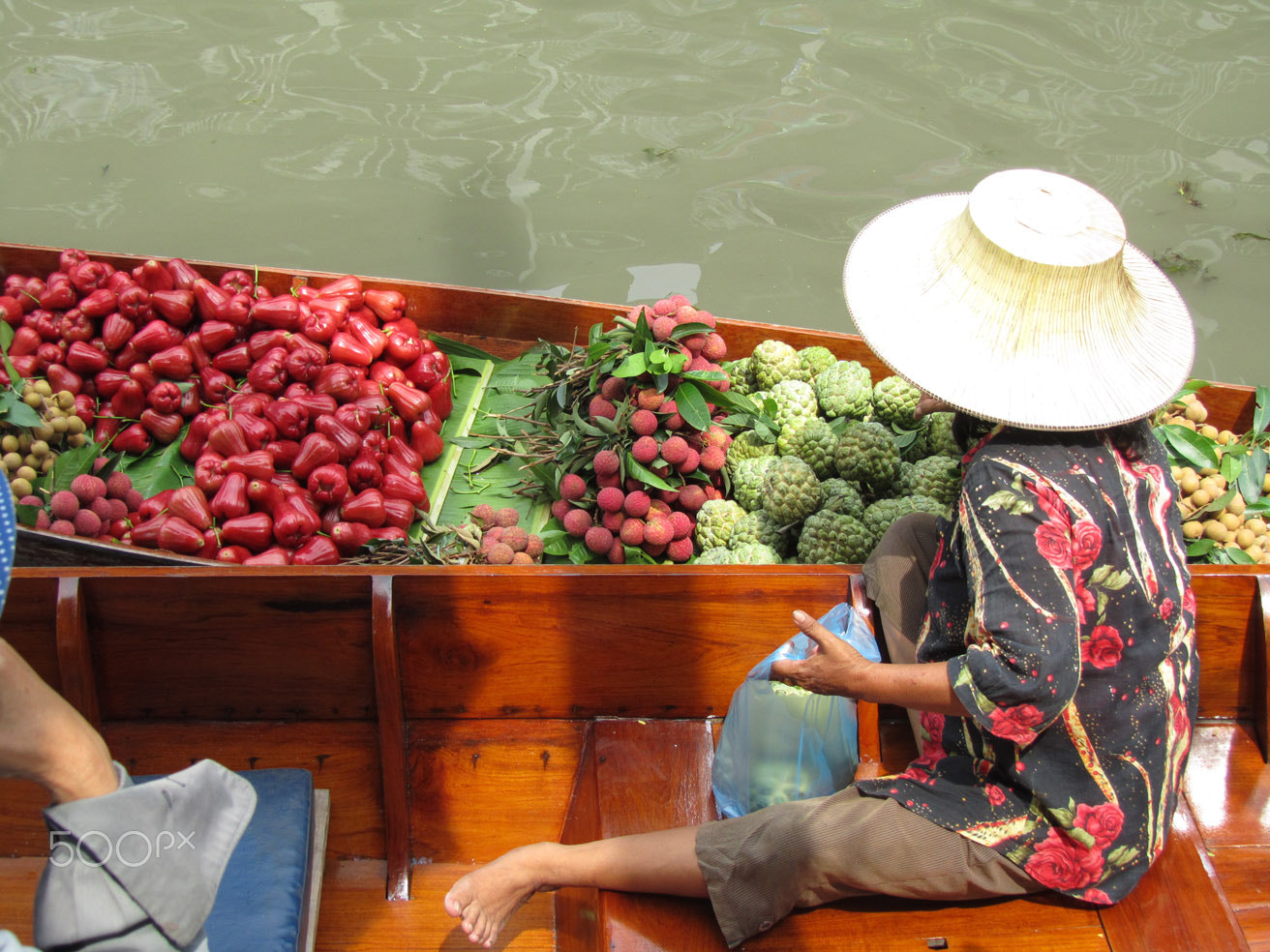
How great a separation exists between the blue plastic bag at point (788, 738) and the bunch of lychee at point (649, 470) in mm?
852

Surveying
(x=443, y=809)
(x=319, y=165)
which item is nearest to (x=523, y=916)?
(x=443, y=809)

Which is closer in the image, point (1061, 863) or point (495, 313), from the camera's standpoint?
point (1061, 863)

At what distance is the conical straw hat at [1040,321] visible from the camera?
155 centimetres

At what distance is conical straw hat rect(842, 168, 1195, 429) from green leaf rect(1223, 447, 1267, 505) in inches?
54.6

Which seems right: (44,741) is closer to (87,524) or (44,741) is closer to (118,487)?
(87,524)

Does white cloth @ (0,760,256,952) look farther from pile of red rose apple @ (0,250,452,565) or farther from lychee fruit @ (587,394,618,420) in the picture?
lychee fruit @ (587,394,618,420)

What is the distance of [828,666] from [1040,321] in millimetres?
710

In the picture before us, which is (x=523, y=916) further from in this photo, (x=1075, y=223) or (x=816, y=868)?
(x=1075, y=223)

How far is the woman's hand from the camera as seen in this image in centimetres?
168

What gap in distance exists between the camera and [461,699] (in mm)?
2281

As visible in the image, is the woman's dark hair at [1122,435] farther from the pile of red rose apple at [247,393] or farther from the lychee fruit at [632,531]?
the pile of red rose apple at [247,393]

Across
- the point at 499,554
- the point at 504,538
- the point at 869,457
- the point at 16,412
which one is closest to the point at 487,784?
the point at 499,554

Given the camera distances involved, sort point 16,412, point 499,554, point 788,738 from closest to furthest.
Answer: point 788,738 → point 499,554 → point 16,412

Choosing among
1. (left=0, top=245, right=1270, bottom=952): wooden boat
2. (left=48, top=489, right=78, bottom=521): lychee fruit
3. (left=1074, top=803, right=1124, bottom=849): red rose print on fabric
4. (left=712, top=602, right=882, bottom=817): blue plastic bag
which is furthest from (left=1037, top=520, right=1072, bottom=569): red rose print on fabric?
(left=48, top=489, right=78, bottom=521): lychee fruit
